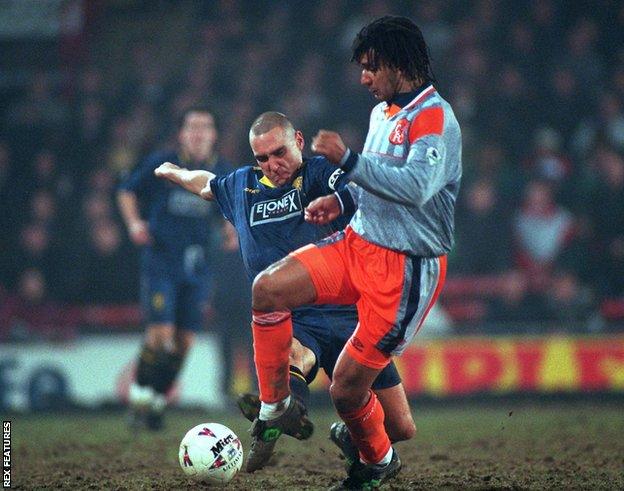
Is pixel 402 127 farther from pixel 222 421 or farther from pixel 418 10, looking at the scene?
pixel 418 10

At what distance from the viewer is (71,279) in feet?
38.9

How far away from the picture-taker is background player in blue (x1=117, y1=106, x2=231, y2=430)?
909 centimetres

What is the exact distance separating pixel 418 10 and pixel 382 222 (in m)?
9.56

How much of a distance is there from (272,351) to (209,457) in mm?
724

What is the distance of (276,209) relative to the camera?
5.75 m

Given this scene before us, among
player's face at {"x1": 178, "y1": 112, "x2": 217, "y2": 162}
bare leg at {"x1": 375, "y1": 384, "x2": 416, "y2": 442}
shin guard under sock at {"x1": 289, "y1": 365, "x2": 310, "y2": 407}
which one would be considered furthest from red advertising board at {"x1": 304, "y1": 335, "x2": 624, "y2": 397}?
shin guard under sock at {"x1": 289, "y1": 365, "x2": 310, "y2": 407}

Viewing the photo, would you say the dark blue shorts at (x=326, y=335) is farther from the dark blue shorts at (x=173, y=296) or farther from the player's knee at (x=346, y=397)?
the dark blue shorts at (x=173, y=296)

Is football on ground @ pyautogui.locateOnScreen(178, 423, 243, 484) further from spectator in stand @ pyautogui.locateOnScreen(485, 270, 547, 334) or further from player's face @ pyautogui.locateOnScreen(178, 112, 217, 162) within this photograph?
spectator in stand @ pyautogui.locateOnScreen(485, 270, 547, 334)

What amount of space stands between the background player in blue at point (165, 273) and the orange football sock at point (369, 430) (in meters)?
3.79

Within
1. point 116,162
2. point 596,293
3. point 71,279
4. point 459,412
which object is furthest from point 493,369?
point 116,162

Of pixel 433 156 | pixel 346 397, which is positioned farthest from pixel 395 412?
pixel 433 156

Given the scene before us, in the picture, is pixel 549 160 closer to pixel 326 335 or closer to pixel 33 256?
pixel 33 256

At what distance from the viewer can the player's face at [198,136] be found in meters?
8.85

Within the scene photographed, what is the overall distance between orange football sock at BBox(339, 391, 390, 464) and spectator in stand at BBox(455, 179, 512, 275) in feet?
19.5
